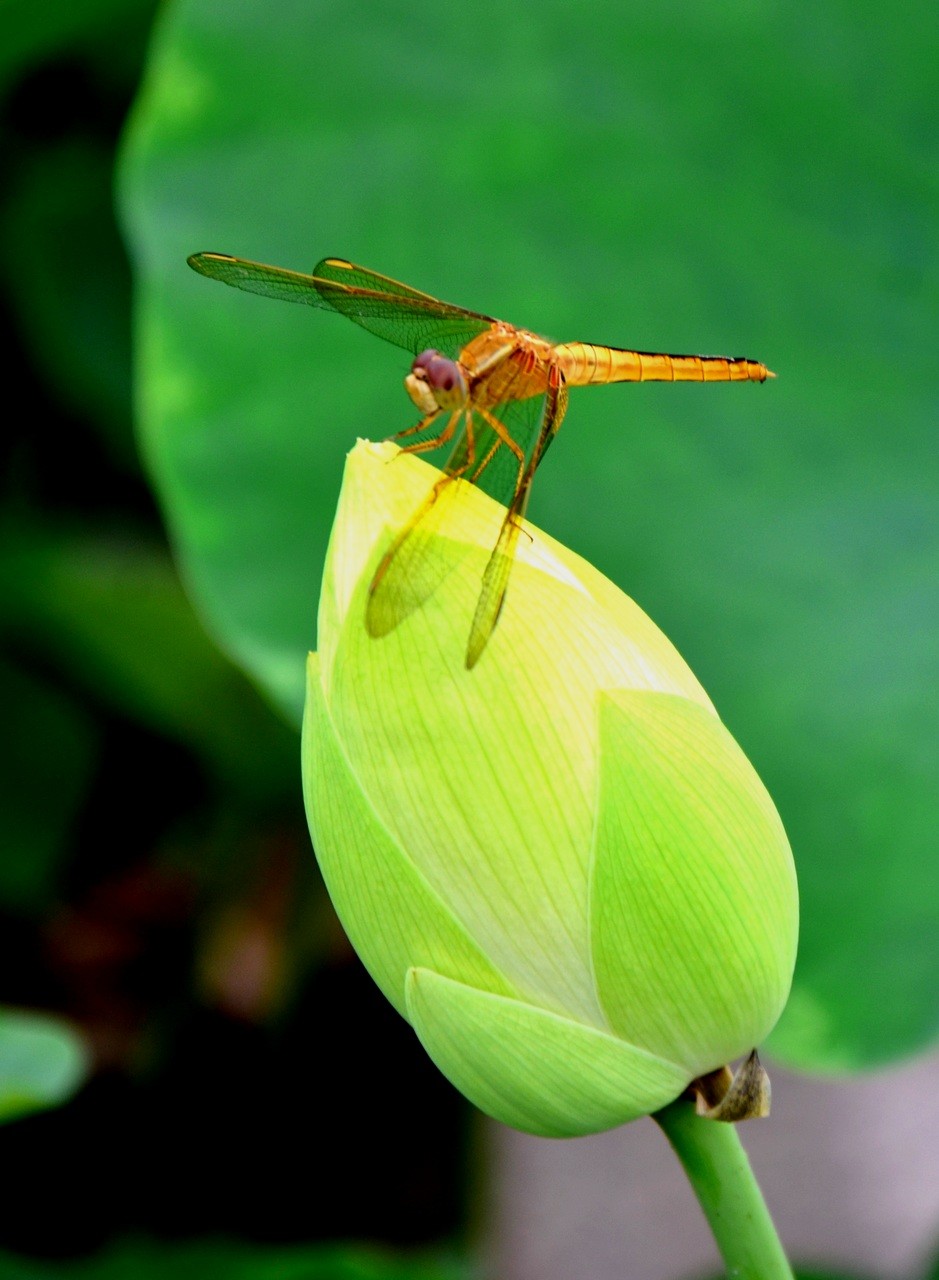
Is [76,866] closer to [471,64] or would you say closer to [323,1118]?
[323,1118]

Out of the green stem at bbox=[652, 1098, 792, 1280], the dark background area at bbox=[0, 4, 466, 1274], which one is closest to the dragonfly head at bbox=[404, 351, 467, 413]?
the green stem at bbox=[652, 1098, 792, 1280]

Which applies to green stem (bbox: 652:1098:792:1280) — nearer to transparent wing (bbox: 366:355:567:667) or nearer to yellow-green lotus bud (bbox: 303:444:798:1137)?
yellow-green lotus bud (bbox: 303:444:798:1137)

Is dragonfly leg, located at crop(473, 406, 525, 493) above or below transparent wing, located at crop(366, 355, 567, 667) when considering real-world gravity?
above

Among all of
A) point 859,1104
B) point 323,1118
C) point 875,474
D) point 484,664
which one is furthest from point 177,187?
point 859,1104

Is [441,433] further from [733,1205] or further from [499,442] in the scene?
[733,1205]

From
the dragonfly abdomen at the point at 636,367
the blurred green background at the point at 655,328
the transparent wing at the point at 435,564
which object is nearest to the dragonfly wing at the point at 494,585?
the transparent wing at the point at 435,564
